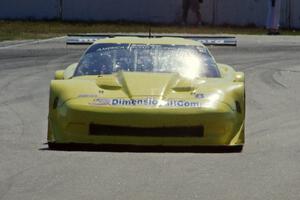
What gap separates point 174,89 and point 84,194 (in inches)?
94.3

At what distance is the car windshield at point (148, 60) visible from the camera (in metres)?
9.95

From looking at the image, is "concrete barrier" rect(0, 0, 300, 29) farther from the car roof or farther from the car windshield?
the car windshield

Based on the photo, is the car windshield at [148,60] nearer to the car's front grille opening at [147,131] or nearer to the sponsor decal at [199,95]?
the sponsor decal at [199,95]

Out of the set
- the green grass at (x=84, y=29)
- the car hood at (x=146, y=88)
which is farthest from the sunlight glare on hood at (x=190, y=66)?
the green grass at (x=84, y=29)

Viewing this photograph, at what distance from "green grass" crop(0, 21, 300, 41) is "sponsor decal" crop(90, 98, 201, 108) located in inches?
722

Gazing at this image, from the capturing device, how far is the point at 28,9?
32344mm

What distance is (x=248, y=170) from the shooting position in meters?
7.97

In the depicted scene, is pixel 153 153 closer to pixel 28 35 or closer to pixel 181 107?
pixel 181 107

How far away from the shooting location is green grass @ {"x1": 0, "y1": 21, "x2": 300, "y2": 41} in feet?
92.8

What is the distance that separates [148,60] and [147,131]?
162 centimetres

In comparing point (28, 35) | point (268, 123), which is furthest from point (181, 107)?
point (28, 35)

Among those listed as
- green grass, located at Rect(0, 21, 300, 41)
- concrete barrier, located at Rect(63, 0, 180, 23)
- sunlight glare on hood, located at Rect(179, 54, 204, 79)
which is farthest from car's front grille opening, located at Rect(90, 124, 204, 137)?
concrete barrier, located at Rect(63, 0, 180, 23)

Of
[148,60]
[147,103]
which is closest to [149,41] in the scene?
[148,60]

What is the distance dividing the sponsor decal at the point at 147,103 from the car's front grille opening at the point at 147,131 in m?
0.21
